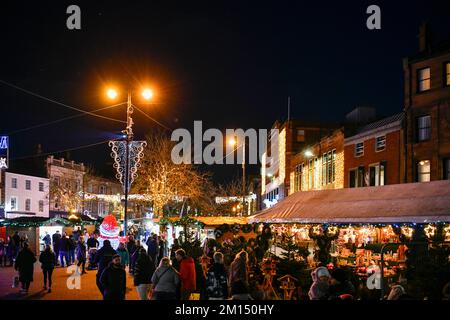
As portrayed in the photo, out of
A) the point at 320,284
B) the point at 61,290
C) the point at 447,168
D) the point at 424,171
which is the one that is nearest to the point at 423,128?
the point at 424,171

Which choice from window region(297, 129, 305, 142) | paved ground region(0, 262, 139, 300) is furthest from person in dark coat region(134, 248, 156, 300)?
window region(297, 129, 305, 142)

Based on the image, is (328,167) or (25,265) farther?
(328,167)

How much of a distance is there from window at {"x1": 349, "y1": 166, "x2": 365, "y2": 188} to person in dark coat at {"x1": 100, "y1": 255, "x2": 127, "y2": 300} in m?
24.8

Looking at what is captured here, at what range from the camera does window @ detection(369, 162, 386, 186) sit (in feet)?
108

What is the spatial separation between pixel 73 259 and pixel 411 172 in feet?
60.1

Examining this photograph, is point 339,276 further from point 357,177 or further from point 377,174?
point 357,177

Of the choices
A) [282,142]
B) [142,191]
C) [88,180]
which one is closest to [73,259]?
[142,191]

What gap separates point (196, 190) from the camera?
48438 millimetres

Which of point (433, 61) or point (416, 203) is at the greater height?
point (433, 61)

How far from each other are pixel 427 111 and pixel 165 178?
21797 mm

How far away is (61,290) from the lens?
787 inches

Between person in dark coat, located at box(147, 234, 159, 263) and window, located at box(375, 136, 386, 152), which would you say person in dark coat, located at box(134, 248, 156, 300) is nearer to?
person in dark coat, located at box(147, 234, 159, 263)
